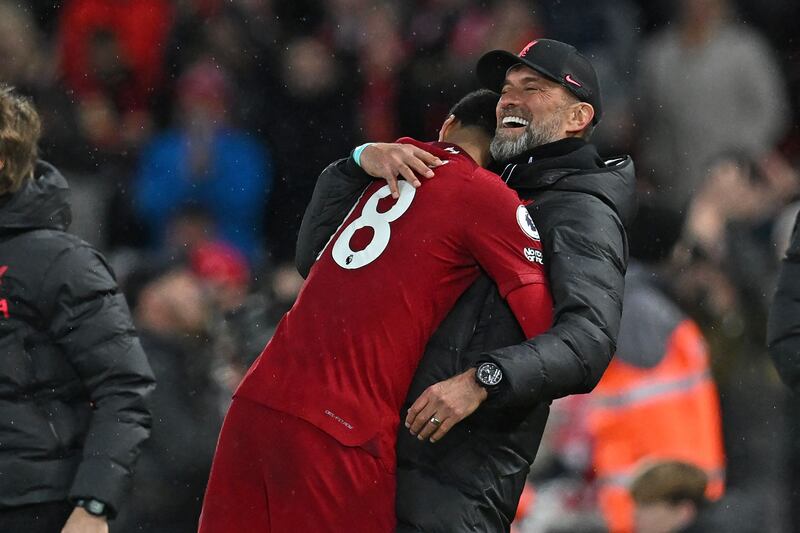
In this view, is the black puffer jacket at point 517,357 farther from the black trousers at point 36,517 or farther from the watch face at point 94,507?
the black trousers at point 36,517

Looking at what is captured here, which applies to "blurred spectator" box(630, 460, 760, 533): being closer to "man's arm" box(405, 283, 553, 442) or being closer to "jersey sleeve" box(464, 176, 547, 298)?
"jersey sleeve" box(464, 176, 547, 298)

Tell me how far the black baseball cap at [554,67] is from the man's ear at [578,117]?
0.06 feet

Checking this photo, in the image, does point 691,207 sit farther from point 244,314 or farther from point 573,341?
point 573,341

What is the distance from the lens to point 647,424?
5859 millimetres

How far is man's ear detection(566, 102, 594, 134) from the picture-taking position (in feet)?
14.0

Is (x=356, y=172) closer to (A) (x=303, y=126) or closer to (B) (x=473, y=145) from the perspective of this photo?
(B) (x=473, y=145)

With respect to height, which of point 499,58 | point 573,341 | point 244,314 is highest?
point 499,58

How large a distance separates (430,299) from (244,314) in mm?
3332

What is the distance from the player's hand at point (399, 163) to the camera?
3916mm

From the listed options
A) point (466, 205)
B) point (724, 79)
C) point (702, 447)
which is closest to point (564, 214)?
point (466, 205)

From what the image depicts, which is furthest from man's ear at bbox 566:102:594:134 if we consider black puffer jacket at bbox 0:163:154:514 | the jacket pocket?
the jacket pocket

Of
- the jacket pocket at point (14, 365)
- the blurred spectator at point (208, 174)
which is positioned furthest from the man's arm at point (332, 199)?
the blurred spectator at point (208, 174)

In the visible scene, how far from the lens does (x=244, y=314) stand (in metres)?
7.07

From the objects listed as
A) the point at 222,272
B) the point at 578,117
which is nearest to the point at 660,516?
the point at 578,117
